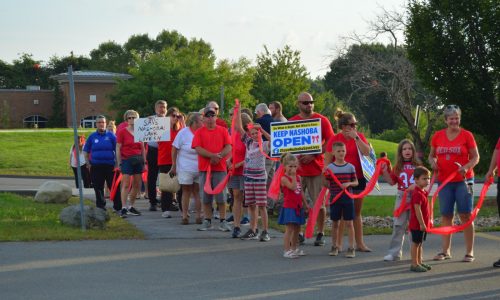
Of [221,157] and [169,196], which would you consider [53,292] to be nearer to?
[221,157]

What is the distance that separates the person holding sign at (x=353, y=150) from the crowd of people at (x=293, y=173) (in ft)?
0.04

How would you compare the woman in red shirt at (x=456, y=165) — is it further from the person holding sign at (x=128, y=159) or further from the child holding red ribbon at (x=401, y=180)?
the person holding sign at (x=128, y=159)

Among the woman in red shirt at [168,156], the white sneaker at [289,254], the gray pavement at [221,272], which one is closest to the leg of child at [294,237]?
the white sneaker at [289,254]

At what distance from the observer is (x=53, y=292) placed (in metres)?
8.18

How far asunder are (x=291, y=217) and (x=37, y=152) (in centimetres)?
2934

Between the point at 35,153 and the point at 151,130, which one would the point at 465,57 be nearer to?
the point at 151,130

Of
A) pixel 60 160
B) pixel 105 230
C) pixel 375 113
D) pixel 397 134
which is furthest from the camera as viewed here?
pixel 375 113

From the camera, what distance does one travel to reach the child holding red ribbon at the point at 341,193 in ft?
35.1

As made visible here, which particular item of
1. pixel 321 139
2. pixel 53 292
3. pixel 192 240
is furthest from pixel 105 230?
pixel 53 292

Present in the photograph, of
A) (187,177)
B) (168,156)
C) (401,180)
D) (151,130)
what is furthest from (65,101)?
(401,180)

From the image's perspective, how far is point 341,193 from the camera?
35.1 ft

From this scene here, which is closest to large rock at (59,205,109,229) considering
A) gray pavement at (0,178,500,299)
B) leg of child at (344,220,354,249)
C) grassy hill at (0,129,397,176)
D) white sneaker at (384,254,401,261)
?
gray pavement at (0,178,500,299)

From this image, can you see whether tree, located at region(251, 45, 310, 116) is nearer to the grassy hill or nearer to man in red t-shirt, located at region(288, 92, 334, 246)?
→ the grassy hill

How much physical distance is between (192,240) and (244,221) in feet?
7.14
